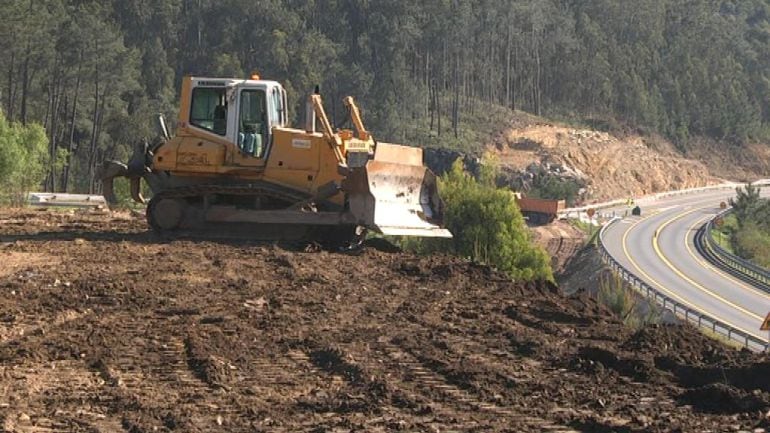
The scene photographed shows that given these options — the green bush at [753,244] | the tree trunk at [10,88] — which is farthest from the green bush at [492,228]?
the tree trunk at [10,88]

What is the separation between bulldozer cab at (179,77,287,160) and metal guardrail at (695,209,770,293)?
32.7m

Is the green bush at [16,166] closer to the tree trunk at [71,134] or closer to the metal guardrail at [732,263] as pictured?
the tree trunk at [71,134]

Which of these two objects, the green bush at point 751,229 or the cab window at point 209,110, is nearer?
the cab window at point 209,110

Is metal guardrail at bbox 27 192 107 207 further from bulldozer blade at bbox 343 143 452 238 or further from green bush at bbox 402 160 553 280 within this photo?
bulldozer blade at bbox 343 143 452 238

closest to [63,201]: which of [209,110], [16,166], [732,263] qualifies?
[16,166]

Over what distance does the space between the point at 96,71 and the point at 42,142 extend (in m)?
21.1

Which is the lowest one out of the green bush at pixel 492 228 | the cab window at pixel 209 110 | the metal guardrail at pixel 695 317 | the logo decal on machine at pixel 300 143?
the metal guardrail at pixel 695 317

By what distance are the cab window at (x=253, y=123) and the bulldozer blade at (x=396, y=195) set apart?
6.86ft

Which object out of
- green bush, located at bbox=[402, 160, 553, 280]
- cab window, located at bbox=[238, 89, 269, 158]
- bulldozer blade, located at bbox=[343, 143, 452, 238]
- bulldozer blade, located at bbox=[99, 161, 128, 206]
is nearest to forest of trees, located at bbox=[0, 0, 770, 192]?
green bush, located at bbox=[402, 160, 553, 280]

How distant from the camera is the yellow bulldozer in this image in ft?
65.3

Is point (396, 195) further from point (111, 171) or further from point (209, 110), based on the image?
point (111, 171)

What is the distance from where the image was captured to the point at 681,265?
2176 inches

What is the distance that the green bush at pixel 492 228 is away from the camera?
43.6 metres

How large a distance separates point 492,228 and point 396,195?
2612cm
